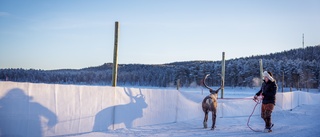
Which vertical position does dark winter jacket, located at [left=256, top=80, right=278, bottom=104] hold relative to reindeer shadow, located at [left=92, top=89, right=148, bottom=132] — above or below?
above

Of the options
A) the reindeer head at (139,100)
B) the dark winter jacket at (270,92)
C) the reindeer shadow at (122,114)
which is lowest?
the reindeer shadow at (122,114)

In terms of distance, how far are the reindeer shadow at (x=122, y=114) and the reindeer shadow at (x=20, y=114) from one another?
2.02 m

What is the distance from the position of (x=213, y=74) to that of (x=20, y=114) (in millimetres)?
61397

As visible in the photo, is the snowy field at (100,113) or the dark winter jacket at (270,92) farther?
the dark winter jacket at (270,92)

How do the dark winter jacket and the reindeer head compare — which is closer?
the reindeer head

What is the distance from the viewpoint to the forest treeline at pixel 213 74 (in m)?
88.0

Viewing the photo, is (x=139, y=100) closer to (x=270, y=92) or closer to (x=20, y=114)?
(x=270, y=92)

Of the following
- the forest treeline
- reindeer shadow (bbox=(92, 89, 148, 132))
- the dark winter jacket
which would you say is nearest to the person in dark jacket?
the dark winter jacket

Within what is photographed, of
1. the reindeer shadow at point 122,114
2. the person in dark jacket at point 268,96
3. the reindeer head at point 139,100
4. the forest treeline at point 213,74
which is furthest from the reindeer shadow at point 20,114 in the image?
the forest treeline at point 213,74

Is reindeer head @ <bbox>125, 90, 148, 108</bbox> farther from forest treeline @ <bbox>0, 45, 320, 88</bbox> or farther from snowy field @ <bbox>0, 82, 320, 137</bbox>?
forest treeline @ <bbox>0, 45, 320, 88</bbox>

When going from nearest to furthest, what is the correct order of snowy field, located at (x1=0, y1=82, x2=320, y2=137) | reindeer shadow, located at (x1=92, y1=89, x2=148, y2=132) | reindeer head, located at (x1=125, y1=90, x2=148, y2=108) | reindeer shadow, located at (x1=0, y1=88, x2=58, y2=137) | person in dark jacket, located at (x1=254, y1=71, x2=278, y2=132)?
reindeer shadow, located at (x1=0, y1=88, x2=58, y2=137)
snowy field, located at (x1=0, y1=82, x2=320, y2=137)
reindeer shadow, located at (x1=92, y1=89, x2=148, y2=132)
reindeer head, located at (x1=125, y1=90, x2=148, y2=108)
person in dark jacket, located at (x1=254, y1=71, x2=278, y2=132)

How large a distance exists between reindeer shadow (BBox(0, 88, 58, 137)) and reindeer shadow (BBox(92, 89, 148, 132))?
202 centimetres

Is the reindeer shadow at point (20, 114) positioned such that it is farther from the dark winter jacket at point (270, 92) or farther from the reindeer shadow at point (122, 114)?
the dark winter jacket at point (270, 92)

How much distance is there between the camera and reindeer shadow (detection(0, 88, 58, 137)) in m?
7.73
